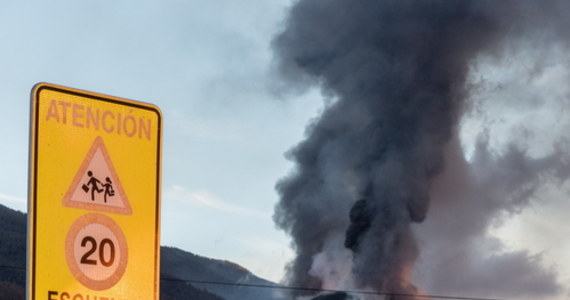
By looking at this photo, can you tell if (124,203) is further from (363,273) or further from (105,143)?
(363,273)

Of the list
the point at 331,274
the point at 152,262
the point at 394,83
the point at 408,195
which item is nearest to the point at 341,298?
the point at 331,274

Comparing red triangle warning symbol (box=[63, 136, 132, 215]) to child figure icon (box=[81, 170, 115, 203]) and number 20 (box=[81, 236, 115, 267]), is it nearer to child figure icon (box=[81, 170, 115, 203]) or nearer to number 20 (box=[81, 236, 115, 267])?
child figure icon (box=[81, 170, 115, 203])

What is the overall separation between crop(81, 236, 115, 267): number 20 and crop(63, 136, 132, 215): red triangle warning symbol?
11 centimetres

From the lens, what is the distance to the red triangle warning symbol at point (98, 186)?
3684mm

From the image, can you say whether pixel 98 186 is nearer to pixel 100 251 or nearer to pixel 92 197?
pixel 92 197

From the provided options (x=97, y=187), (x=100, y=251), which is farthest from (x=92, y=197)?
(x=100, y=251)

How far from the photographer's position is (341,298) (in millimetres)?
148500

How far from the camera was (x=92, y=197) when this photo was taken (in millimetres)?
3744

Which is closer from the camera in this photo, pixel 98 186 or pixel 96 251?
pixel 96 251

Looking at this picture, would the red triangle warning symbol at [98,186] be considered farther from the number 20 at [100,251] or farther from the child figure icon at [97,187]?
the number 20 at [100,251]

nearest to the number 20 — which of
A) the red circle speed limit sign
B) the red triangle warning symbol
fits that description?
the red circle speed limit sign

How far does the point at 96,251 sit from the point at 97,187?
0.74 feet

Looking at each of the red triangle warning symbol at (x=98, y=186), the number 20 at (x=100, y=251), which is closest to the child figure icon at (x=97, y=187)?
the red triangle warning symbol at (x=98, y=186)

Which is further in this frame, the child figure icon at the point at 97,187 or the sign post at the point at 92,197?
the child figure icon at the point at 97,187
